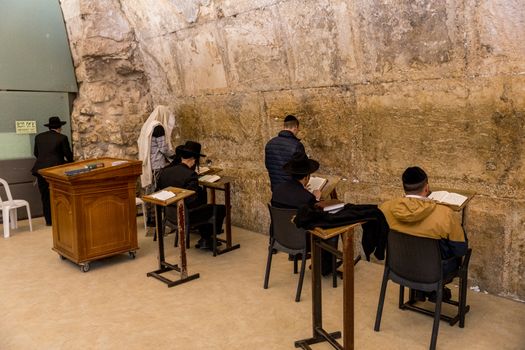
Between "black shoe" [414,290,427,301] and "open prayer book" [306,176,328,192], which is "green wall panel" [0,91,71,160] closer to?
"open prayer book" [306,176,328,192]

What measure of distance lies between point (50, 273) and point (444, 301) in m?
3.93

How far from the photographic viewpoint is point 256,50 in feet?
19.0

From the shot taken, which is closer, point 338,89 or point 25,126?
point 338,89

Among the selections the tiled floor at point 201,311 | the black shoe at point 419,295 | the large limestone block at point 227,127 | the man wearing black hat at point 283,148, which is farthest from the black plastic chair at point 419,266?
the large limestone block at point 227,127

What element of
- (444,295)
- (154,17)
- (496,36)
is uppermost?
(154,17)

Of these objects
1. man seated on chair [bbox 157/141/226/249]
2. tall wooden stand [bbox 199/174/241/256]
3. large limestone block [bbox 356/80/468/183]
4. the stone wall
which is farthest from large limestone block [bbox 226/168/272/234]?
large limestone block [bbox 356/80/468/183]

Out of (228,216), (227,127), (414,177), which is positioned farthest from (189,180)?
(414,177)

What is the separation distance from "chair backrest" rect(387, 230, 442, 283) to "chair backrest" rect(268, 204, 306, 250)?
0.90 m

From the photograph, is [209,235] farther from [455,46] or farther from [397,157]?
[455,46]

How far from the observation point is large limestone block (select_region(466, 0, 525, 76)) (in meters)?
3.66

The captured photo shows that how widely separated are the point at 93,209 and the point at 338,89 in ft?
9.61

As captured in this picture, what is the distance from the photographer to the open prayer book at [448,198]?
3611mm

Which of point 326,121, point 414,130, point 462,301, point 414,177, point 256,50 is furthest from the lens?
point 256,50

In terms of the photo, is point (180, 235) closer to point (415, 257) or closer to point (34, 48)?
point (415, 257)
